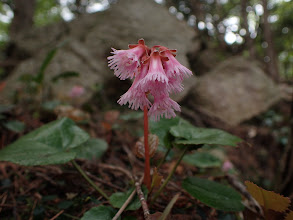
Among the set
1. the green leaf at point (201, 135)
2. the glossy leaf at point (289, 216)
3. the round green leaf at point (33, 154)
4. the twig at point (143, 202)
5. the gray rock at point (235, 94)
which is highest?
the round green leaf at point (33, 154)

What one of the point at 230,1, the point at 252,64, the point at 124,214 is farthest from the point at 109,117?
the point at 230,1

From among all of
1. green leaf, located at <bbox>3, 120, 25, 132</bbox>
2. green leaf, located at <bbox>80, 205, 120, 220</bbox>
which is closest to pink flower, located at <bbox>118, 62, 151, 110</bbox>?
green leaf, located at <bbox>80, 205, 120, 220</bbox>

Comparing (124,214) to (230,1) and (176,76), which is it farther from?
(230,1)

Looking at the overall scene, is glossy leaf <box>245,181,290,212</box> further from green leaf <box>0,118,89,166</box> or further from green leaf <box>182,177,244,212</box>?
green leaf <box>0,118,89,166</box>

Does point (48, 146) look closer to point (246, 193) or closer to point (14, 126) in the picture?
point (14, 126)

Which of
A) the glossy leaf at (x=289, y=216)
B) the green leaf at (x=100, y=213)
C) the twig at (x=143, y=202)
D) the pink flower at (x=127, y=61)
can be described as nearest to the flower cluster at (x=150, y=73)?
the pink flower at (x=127, y=61)

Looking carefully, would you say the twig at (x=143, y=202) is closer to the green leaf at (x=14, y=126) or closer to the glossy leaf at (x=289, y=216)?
the glossy leaf at (x=289, y=216)
